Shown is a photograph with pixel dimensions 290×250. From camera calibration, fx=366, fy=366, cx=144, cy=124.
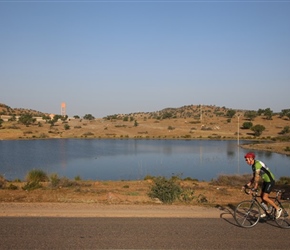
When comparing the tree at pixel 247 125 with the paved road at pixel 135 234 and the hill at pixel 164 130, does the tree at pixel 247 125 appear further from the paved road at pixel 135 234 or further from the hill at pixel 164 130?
the paved road at pixel 135 234

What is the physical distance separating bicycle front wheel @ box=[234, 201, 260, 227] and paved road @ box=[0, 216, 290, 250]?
0.61 ft

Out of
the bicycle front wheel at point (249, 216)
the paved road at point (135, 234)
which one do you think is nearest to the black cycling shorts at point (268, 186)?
the bicycle front wheel at point (249, 216)

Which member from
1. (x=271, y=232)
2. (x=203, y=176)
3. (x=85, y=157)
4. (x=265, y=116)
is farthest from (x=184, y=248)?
(x=265, y=116)

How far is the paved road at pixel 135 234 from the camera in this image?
7.92 metres

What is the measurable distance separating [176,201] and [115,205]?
9.08ft

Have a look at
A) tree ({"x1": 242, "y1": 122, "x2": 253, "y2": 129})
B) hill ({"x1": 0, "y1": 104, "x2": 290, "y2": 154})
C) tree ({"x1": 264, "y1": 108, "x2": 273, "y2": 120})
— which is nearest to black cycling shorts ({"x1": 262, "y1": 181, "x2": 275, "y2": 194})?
hill ({"x1": 0, "y1": 104, "x2": 290, "y2": 154})

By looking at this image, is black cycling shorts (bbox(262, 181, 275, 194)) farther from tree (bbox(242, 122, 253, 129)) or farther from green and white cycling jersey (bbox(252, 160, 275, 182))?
tree (bbox(242, 122, 253, 129))

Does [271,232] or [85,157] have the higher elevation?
[271,232]

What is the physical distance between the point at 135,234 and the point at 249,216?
3.35 m

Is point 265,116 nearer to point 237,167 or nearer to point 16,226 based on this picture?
point 237,167

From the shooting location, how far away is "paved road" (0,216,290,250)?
7.92 metres

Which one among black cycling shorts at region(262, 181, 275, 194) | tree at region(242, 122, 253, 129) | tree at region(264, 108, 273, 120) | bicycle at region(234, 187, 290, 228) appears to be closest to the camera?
bicycle at region(234, 187, 290, 228)

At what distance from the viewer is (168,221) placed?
1028 centimetres

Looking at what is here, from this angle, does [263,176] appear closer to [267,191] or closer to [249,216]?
[267,191]
